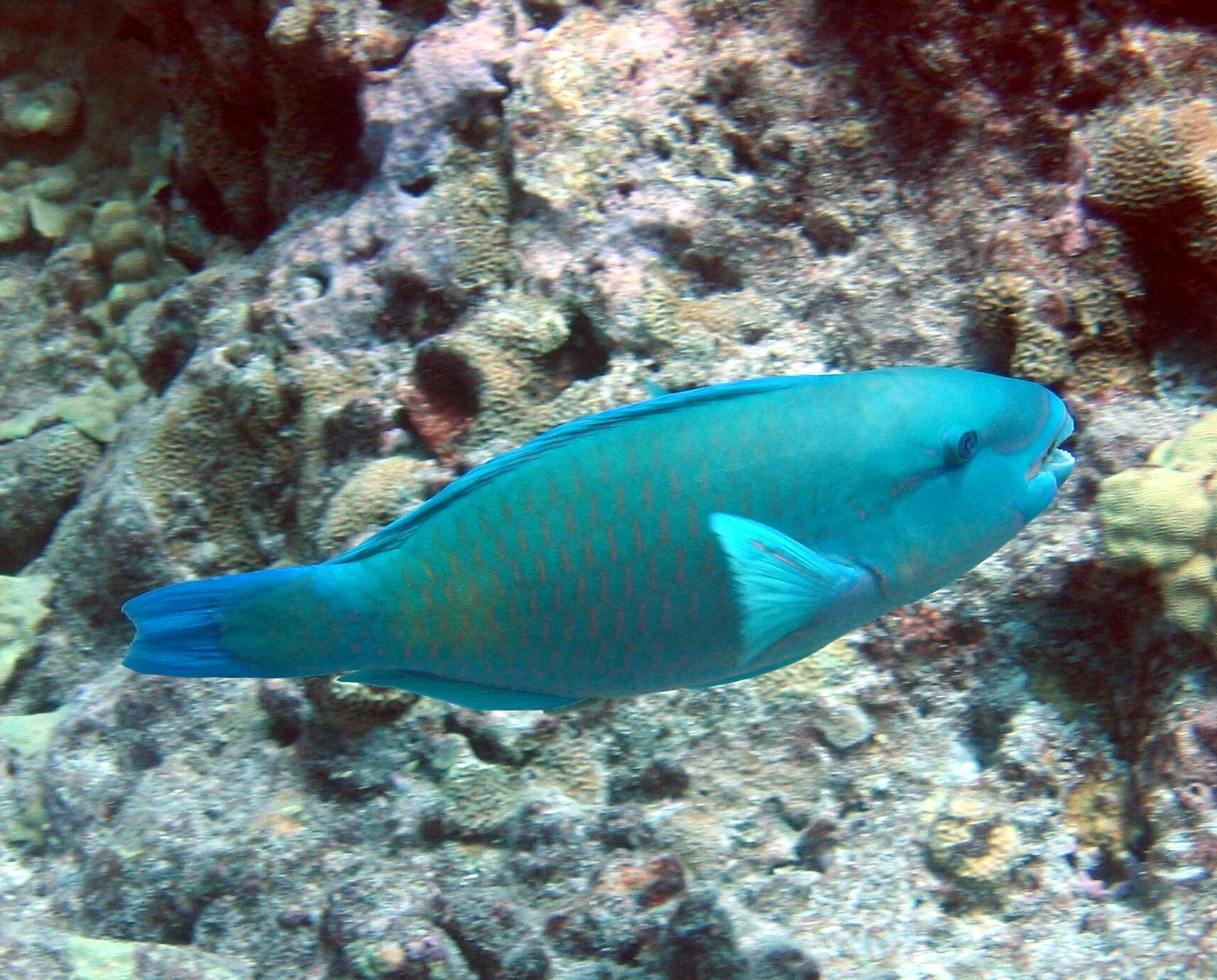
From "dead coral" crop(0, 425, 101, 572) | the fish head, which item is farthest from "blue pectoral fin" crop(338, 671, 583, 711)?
"dead coral" crop(0, 425, 101, 572)

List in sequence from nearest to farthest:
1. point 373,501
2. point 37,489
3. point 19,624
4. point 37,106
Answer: point 373,501, point 19,624, point 37,489, point 37,106

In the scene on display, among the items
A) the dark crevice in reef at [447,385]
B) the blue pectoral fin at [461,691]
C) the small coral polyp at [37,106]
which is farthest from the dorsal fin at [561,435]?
the small coral polyp at [37,106]

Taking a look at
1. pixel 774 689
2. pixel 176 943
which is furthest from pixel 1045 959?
pixel 176 943

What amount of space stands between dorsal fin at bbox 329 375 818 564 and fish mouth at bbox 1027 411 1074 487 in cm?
46

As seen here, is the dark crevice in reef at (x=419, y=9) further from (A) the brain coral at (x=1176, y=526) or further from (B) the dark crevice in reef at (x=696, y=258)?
(A) the brain coral at (x=1176, y=526)

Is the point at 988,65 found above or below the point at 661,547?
above

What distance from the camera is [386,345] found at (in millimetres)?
3111

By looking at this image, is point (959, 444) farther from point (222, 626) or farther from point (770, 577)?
point (222, 626)

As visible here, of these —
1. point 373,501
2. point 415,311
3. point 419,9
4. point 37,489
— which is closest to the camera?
point 373,501

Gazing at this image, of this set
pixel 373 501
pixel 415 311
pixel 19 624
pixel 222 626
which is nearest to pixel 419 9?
pixel 415 311

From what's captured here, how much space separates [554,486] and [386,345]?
5.83 ft

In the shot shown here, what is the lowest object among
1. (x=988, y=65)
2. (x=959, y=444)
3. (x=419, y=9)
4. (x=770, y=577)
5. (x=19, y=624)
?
(x=19, y=624)

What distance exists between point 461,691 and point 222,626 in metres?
0.44

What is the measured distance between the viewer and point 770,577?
4.90ft
